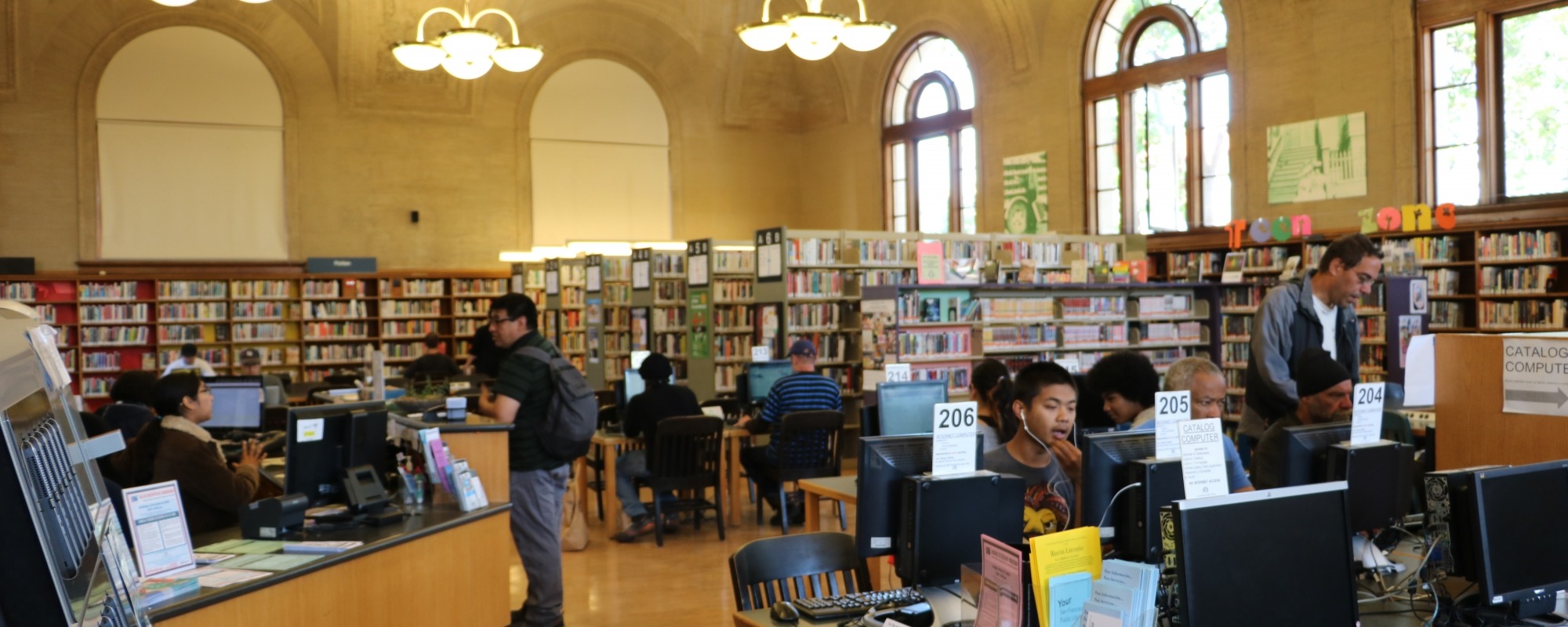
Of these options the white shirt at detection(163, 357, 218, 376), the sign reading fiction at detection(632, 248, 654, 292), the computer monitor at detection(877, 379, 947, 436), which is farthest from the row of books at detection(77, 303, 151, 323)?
the computer monitor at detection(877, 379, 947, 436)

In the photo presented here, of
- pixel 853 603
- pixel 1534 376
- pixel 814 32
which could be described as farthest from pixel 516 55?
pixel 1534 376

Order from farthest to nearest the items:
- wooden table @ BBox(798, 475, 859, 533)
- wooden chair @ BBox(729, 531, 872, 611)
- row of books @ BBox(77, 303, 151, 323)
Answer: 1. row of books @ BBox(77, 303, 151, 323)
2. wooden table @ BBox(798, 475, 859, 533)
3. wooden chair @ BBox(729, 531, 872, 611)

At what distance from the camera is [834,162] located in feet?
61.4

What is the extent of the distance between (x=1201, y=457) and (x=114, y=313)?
590 inches

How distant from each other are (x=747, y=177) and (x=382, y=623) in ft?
50.6

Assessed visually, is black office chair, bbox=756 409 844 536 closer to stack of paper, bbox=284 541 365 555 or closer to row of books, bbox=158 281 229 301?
stack of paper, bbox=284 541 365 555

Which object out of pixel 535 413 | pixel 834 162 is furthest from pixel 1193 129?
pixel 535 413

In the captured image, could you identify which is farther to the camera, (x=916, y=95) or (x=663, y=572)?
(x=916, y=95)

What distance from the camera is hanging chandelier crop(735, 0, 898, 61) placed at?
33.2 ft

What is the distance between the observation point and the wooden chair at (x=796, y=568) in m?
3.21

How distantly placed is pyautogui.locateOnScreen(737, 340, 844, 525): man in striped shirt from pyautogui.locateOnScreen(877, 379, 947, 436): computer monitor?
1.94 meters

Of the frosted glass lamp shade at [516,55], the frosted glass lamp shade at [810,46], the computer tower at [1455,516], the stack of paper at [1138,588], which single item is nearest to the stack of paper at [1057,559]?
the stack of paper at [1138,588]

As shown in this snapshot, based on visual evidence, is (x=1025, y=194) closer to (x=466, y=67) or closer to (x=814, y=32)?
(x=814, y=32)

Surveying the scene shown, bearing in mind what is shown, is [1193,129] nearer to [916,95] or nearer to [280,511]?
[916,95]
